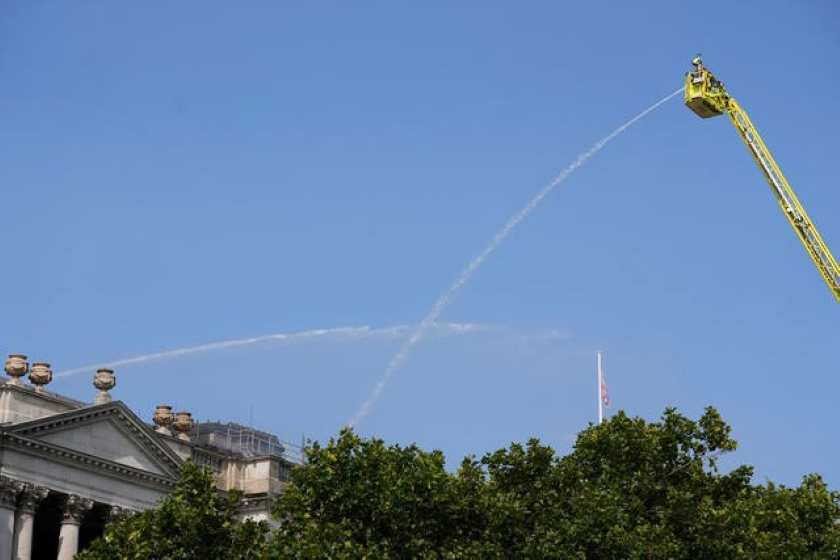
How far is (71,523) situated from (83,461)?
3.40 m

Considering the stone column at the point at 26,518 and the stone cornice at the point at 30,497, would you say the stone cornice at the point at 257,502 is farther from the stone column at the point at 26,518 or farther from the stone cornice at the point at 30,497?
the stone column at the point at 26,518

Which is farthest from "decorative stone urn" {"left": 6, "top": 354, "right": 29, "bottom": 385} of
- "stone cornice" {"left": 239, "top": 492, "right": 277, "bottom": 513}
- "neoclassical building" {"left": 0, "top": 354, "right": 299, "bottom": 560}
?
"stone cornice" {"left": 239, "top": 492, "right": 277, "bottom": 513}

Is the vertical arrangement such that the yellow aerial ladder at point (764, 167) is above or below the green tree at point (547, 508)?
above

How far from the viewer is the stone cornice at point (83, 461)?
8719cm

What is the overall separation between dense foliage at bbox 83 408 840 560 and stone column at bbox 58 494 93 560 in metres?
22.6

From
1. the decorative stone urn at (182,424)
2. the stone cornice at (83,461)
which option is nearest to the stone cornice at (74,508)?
the stone cornice at (83,461)

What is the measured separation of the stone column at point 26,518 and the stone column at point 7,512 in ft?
1.20

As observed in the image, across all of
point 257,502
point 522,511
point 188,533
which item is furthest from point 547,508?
point 257,502

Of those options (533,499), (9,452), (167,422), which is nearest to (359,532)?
(533,499)

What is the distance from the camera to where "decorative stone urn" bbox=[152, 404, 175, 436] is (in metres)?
98.4

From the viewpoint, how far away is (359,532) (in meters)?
67.4

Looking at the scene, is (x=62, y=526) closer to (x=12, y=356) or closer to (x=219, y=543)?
(x=12, y=356)

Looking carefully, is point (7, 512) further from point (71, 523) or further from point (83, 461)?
point (83, 461)

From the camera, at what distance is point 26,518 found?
87.6 m
